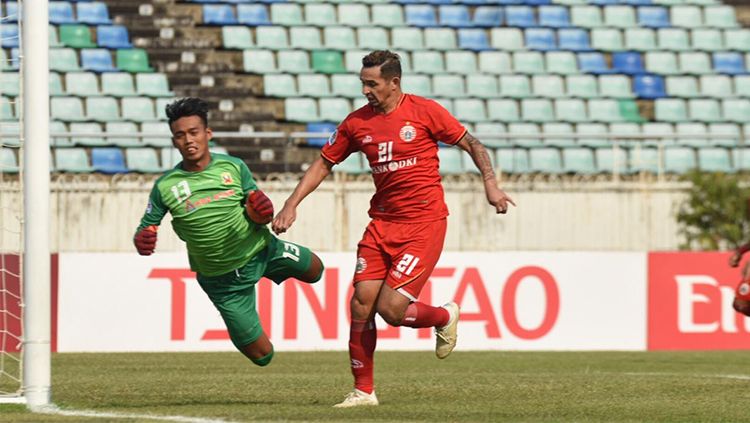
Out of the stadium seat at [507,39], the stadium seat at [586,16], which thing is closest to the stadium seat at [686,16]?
the stadium seat at [586,16]

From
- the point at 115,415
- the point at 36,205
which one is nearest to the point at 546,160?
the point at 36,205

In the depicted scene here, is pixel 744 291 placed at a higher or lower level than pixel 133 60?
lower

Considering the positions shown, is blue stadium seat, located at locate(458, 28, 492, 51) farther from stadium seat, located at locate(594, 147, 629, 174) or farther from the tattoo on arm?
the tattoo on arm

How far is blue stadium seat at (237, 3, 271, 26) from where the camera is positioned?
24.7m

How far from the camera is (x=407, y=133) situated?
8.40 m

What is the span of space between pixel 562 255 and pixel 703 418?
903cm

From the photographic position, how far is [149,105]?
2223 cm

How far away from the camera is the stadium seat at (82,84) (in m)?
22.2

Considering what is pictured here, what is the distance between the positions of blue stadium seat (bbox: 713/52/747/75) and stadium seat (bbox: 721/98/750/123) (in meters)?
0.98

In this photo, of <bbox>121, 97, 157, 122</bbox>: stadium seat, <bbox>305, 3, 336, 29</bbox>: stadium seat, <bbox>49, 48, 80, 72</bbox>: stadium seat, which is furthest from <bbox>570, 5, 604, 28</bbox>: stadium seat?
<bbox>49, 48, 80, 72</bbox>: stadium seat

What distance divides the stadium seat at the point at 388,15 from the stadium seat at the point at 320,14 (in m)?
0.74

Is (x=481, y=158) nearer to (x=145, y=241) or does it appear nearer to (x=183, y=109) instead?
(x=183, y=109)

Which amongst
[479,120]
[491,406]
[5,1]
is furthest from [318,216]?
[491,406]

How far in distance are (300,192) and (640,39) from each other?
1879 centimetres
